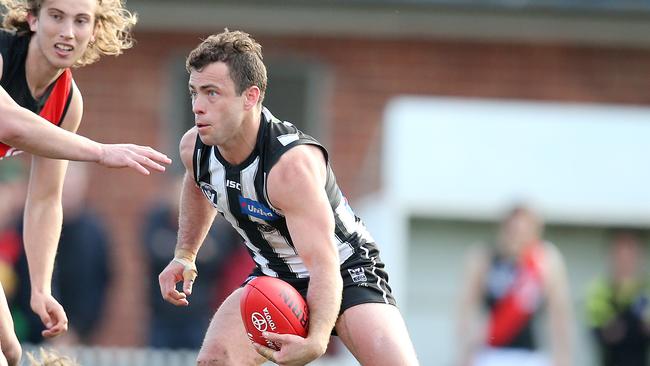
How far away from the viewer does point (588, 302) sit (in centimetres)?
1190

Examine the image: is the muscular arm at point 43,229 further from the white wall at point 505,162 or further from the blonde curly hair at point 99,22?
the white wall at point 505,162

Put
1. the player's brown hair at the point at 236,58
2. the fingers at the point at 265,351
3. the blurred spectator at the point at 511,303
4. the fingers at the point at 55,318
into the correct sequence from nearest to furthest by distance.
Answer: the fingers at the point at 265,351 → the player's brown hair at the point at 236,58 → the fingers at the point at 55,318 → the blurred spectator at the point at 511,303

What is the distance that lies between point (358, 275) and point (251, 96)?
1.00 m

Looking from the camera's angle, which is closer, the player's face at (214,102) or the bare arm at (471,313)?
the player's face at (214,102)

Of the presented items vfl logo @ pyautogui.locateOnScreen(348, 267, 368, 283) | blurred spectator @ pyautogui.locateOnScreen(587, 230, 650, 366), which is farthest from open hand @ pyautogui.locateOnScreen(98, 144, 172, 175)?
blurred spectator @ pyautogui.locateOnScreen(587, 230, 650, 366)

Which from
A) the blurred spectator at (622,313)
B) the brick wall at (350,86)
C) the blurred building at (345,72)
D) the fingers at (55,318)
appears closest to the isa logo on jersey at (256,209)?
the fingers at (55,318)

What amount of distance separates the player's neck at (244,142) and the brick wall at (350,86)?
23.7ft

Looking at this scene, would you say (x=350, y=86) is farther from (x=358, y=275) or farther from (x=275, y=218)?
(x=275, y=218)

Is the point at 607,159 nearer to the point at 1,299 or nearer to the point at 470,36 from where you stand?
the point at 470,36

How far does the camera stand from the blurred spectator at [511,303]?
1093 centimetres

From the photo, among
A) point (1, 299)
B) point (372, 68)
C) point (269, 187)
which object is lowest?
point (1, 299)

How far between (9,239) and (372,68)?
445 centimetres

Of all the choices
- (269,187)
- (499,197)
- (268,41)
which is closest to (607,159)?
(499,197)

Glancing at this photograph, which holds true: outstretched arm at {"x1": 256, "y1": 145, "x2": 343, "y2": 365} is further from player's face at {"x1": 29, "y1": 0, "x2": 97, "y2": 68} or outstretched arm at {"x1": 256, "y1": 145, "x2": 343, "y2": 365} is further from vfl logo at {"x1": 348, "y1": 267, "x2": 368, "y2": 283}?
player's face at {"x1": 29, "y1": 0, "x2": 97, "y2": 68}
